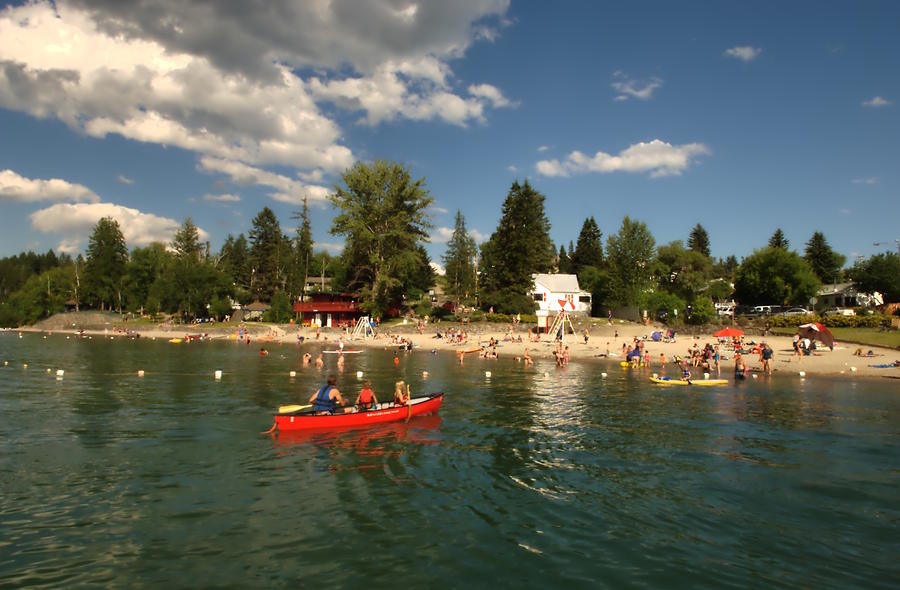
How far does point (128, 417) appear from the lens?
22656 millimetres

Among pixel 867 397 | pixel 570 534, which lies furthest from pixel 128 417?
pixel 867 397

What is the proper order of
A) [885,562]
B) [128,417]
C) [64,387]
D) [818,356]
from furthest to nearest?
[818,356] < [64,387] < [128,417] < [885,562]

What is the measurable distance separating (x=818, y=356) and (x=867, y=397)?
1455cm

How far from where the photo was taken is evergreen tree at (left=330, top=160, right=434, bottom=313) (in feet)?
256

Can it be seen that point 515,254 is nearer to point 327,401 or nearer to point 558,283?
point 558,283

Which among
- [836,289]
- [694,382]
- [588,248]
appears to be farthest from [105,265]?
[836,289]

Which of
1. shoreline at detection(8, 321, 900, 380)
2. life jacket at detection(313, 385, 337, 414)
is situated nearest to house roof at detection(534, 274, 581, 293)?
shoreline at detection(8, 321, 900, 380)

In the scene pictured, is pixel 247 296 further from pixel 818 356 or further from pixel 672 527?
pixel 672 527

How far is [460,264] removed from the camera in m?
94.4

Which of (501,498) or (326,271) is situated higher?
(326,271)

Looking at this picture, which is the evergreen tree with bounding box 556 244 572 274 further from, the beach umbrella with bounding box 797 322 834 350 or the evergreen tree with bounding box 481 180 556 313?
the beach umbrella with bounding box 797 322 834 350

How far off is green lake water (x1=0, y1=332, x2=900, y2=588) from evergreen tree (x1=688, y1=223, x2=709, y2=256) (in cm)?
10325

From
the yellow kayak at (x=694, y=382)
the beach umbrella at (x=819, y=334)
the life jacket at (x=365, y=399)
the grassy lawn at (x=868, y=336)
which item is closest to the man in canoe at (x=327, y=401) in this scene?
the life jacket at (x=365, y=399)

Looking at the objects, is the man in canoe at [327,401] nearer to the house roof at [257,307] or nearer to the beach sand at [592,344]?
the beach sand at [592,344]
